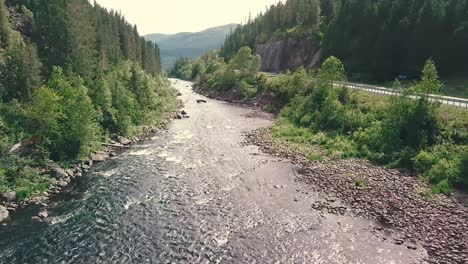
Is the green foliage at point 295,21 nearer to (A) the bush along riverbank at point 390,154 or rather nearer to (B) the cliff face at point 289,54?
(B) the cliff face at point 289,54

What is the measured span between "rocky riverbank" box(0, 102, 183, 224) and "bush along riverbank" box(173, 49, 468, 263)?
23105mm

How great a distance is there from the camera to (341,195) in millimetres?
38656

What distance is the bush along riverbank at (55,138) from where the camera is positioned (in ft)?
127

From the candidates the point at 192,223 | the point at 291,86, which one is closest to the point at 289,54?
the point at 291,86

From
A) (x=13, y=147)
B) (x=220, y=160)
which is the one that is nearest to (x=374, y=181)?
(x=220, y=160)

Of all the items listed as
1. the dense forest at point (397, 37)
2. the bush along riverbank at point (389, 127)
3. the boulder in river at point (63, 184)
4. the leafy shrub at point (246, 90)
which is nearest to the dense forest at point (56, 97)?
the boulder in river at point (63, 184)

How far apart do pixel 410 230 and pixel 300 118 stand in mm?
47123

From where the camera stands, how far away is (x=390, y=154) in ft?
161

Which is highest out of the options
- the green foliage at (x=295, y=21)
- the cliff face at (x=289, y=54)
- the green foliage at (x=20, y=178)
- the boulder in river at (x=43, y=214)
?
the green foliage at (x=295, y=21)

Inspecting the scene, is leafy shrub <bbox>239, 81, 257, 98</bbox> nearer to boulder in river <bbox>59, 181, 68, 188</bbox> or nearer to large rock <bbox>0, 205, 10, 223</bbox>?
boulder in river <bbox>59, 181, 68, 188</bbox>

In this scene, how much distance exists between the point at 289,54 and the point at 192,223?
438 ft

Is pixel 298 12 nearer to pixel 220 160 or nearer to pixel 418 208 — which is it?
pixel 220 160

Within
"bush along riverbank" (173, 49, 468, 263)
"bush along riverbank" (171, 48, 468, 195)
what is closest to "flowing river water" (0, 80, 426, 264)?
"bush along riverbank" (173, 49, 468, 263)

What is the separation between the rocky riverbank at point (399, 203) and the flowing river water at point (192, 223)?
1670mm
